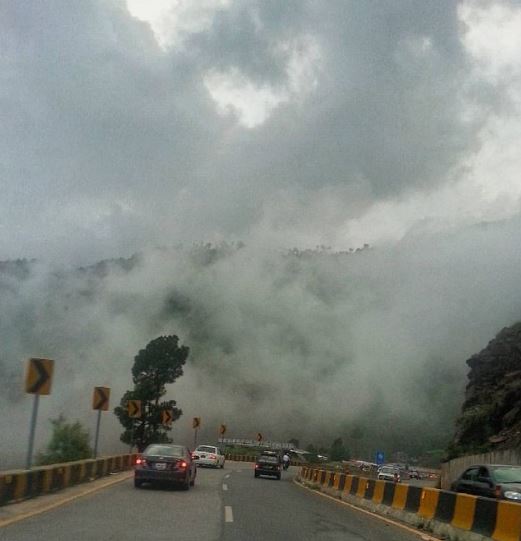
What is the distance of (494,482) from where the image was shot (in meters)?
15.0

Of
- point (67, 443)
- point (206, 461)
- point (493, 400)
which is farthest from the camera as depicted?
point (67, 443)

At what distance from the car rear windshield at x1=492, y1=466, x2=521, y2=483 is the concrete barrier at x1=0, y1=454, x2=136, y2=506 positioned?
10234 mm

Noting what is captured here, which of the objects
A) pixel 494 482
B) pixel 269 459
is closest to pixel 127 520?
pixel 494 482

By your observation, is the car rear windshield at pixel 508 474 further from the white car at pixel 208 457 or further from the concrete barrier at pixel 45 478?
the white car at pixel 208 457

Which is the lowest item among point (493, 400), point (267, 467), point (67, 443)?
point (267, 467)

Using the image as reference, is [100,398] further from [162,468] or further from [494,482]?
[494,482]

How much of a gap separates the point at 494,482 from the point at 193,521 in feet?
21.0

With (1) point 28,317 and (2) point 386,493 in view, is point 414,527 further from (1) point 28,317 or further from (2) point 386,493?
(1) point 28,317

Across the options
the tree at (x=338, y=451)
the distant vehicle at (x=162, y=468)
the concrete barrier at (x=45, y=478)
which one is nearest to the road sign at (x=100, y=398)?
the concrete barrier at (x=45, y=478)

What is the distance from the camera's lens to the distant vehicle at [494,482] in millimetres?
14383

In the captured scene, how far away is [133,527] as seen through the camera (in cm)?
1202

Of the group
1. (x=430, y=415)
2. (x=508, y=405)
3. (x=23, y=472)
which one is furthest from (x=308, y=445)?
(x=23, y=472)

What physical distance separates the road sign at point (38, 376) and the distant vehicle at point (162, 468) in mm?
5429

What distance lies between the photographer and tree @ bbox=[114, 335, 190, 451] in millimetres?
59894
